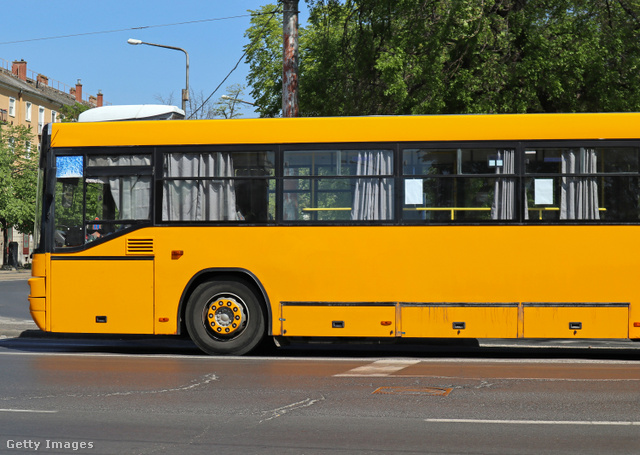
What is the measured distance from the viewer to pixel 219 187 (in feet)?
38.9

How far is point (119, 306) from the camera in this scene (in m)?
12.0

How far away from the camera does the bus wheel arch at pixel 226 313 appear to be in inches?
464

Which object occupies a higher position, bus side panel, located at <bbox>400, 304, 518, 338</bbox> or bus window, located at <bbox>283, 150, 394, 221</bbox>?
bus window, located at <bbox>283, 150, 394, 221</bbox>

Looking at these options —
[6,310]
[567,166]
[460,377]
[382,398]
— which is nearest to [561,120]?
[567,166]

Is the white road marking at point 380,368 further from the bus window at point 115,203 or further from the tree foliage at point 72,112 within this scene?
the tree foliage at point 72,112

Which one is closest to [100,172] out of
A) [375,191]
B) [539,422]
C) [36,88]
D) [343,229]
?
[343,229]

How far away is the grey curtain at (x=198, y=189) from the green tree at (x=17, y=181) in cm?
4379

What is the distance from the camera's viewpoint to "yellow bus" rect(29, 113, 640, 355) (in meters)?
11.3

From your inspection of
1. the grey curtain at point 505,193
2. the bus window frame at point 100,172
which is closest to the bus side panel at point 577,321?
the grey curtain at point 505,193

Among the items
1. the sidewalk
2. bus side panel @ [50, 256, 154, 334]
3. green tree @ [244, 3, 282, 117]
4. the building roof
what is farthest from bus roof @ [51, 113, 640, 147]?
the building roof

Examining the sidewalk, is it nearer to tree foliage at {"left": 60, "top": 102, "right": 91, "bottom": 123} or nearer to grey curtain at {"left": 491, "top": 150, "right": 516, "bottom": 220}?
tree foliage at {"left": 60, "top": 102, "right": 91, "bottom": 123}

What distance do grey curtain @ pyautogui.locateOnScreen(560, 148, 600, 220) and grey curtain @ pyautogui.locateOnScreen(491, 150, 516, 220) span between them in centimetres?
61

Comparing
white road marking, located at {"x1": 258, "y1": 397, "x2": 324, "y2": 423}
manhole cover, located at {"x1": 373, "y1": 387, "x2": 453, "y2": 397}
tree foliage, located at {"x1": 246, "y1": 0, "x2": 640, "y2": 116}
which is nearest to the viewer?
white road marking, located at {"x1": 258, "y1": 397, "x2": 324, "y2": 423}

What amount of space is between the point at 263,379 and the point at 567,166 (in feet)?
15.5
